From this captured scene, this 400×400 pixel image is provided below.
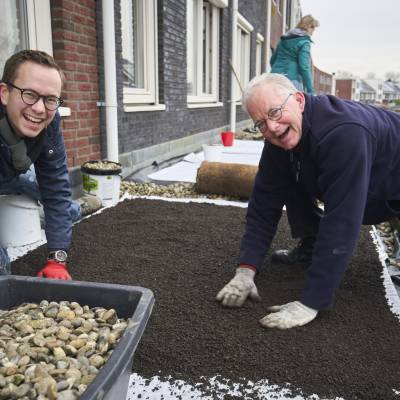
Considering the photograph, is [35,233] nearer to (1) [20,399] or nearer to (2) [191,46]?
(1) [20,399]

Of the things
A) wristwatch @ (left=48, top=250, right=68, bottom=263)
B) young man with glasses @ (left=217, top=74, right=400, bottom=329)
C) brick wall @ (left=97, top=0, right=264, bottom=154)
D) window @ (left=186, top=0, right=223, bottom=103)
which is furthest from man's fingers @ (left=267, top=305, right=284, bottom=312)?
window @ (left=186, top=0, right=223, bottom=103)

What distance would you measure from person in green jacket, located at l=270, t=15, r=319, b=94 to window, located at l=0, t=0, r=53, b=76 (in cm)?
338

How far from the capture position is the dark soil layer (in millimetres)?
1586

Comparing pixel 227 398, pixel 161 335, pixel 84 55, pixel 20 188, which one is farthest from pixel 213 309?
pixel 84 55

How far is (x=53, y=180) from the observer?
7.30ft

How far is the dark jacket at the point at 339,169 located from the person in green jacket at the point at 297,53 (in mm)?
4043

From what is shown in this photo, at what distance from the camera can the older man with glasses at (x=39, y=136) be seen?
1.72m

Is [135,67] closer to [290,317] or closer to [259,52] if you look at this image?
[290,317]

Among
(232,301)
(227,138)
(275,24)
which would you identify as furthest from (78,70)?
(275,24)

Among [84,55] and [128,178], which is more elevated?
[84,55]

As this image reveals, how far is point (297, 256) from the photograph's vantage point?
2.61 meters

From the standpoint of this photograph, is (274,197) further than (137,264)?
No

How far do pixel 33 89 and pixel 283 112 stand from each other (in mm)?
976

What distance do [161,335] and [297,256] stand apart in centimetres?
111
